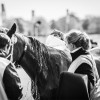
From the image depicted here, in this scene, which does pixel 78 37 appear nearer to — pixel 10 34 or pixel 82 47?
pixel 82 47

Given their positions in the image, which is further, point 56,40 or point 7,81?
point 56,40

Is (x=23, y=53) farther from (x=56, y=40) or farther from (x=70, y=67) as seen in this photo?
(x=56, y=40)

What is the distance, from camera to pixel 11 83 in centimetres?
145

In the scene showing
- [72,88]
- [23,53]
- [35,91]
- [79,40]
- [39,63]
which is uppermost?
[79,40]

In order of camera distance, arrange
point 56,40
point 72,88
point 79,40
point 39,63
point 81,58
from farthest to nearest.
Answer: point 56,40
point 39,63
point 79,40
point 81,58
point 72,88

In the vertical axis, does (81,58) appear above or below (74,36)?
below

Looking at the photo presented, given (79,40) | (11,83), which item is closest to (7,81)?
(11,83)

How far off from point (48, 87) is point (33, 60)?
1.01ft

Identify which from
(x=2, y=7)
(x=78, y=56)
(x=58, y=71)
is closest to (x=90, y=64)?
(x=78, y=56)

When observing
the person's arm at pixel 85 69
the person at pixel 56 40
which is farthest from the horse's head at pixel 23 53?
the person at pixel 56 40

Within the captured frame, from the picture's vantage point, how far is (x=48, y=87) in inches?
78.7

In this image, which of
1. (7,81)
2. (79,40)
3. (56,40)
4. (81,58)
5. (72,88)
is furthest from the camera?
(56,40)

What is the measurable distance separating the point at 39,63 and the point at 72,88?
1.56 feet

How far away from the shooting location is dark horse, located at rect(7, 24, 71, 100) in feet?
6.30
